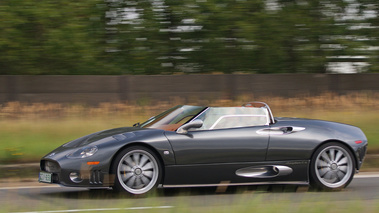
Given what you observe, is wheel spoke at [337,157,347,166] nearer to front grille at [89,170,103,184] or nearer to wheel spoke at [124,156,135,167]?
wheel spoke at [124,156,135,167]

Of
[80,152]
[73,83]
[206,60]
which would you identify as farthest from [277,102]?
[80,152]

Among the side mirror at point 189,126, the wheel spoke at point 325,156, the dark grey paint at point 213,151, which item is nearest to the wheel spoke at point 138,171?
the dark grey paint at point 213,151

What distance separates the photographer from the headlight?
7008 millimetres

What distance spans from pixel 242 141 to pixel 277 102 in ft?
29.2

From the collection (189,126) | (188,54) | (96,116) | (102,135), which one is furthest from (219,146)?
(188,54)

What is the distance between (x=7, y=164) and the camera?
9273mm

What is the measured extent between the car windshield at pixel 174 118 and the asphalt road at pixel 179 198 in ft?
2.80

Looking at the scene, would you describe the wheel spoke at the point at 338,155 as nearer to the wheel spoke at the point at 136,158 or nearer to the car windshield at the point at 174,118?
the car windshield at the point at 174,118

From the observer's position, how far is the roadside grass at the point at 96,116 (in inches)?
406

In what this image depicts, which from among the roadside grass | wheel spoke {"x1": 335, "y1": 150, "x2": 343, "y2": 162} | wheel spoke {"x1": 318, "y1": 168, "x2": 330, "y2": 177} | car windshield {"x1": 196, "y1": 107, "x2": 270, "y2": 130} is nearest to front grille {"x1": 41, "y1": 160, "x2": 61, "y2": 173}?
car windshield {"x1": 196, "y1": 107, "x2": 270, "y2": 130}

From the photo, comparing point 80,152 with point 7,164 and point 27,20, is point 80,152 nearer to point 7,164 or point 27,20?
point 7,164

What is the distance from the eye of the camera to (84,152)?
277 inches

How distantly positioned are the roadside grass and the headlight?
2639 millimetres

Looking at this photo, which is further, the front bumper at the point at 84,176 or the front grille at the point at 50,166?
the front grille at the point at 50,166
